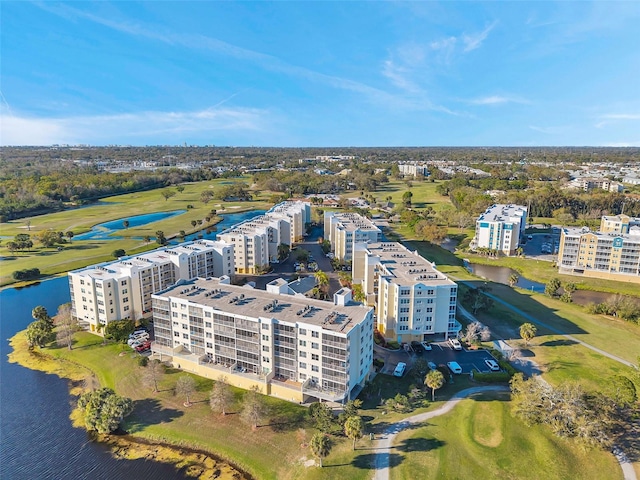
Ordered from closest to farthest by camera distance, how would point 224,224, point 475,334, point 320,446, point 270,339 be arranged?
point 320,446
point 270,339
point 475,334
point 224,224

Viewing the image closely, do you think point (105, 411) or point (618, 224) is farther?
point (618, 224)

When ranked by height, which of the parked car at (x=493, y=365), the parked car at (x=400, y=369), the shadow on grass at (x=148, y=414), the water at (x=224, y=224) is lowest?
the shadow on grass at (x=148, y=414)

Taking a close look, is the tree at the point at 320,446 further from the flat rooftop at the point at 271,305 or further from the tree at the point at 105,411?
the tree at the point at 105,411

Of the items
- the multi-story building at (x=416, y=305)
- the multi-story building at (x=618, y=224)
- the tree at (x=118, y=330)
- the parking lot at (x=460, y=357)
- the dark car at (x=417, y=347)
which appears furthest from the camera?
the multi-story building at (x=618, y=224)

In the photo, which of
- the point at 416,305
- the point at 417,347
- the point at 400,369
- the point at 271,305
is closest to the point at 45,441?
the point at 271,305

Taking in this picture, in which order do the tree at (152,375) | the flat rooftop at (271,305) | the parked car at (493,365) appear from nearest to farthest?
the flat rooftop at (271,305), the tree at (152,375), the parked car at (493,365)

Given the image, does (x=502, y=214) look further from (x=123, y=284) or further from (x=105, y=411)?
(x=105, y=411)

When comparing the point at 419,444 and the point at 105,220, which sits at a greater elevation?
the point at 105,220

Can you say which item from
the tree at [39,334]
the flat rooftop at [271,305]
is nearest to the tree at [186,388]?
the flat rooftop at [271,305]
